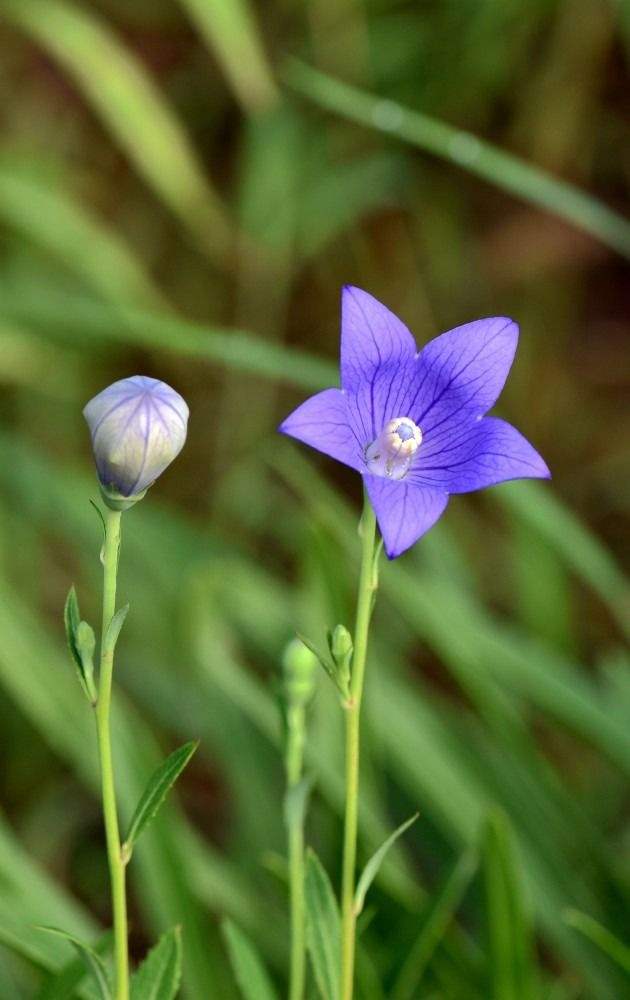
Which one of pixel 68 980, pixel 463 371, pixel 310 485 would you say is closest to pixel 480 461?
pixel 463 371

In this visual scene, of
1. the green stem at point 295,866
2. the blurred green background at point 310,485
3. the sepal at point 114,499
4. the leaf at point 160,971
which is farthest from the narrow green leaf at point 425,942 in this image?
the sepal at point 114,499

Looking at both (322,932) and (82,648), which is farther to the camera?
(322,932)

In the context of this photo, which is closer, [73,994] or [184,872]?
[73,994]

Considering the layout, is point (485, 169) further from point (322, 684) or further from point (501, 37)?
point (501, 37)

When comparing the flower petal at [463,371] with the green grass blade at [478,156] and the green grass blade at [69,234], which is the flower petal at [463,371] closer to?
the green grass blade at [478,156]

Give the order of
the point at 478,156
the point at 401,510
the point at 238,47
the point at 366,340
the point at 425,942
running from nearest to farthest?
1. the point at 401,510
2. the point at 366,340
3. the point at 425,942
4. the point at 478,156
5. the point at 238,47

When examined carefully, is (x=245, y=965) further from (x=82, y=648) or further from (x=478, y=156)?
→ (x=478, y=156)

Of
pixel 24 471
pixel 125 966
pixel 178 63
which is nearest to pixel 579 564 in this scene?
pixel 24 471
